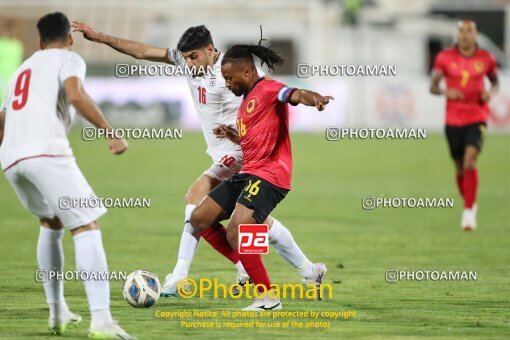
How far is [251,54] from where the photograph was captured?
946 cm

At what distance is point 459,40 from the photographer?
→ 16344 millimetres

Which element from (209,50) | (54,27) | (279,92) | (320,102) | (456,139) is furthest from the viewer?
(456,139)

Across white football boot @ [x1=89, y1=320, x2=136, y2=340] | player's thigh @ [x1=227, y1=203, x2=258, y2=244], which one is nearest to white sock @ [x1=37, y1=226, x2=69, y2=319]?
white football boot @ [x1=89, y1=320, x2=136, y2=340]

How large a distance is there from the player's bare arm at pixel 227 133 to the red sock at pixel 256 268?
4.13ft

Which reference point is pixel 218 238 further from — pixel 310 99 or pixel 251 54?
pixel 310 99

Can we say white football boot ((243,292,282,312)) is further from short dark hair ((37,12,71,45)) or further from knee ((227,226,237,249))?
short dark hair ((37,12,71,45))

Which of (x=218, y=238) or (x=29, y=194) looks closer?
(x=29, y=194)

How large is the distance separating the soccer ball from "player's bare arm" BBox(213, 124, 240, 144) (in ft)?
4.76

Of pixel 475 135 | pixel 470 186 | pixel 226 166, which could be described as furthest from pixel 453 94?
pixel 226 166

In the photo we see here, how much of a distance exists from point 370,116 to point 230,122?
25995 mm

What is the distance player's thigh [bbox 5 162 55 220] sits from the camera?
7934 mm

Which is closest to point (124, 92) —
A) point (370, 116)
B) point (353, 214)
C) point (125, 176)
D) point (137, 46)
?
point (370, 116)

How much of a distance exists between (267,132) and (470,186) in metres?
7.16

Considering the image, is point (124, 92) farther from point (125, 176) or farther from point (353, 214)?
point (353, 214)
